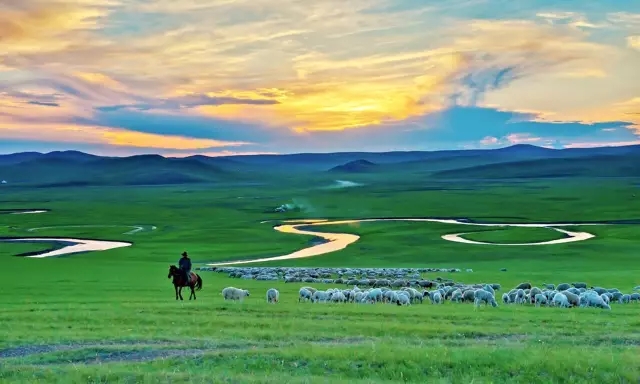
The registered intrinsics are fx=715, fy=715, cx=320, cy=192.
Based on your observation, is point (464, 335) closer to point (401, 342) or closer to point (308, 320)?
point (401, 342)

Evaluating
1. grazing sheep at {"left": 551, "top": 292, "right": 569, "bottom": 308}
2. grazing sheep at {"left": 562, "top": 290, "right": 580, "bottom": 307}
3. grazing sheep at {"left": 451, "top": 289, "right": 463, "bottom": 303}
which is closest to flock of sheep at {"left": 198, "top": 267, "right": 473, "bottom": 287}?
grazing sheep at {"left": 451, "top": 289, "right": 463, "bottom": 303}

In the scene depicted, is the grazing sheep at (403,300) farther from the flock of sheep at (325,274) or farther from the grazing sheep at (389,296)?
the flock of sheep at (325,274)

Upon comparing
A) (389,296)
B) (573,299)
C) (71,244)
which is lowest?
(71,244)

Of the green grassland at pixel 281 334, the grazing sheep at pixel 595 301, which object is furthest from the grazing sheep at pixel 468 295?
the grazing sheep at pixel 595 301

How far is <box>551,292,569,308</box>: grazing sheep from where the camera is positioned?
→ 2889 centimetres

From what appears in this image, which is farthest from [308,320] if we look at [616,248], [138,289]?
[616,248]

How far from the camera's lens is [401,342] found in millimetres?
19859

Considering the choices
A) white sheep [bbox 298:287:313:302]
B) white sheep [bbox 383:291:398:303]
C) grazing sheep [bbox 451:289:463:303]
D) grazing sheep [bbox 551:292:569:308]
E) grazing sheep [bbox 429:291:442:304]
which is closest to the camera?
grazing sheep [bbox 551:292:569:308]

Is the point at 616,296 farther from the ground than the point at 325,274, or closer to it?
farther from the ground

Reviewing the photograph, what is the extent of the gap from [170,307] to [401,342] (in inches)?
436

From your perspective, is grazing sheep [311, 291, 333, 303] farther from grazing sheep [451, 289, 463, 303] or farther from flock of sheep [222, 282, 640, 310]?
grazing sheep [451, 289, 463, 303]

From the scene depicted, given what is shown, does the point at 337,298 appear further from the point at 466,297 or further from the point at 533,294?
the point at 533,294

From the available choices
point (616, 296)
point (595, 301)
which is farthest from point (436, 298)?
point (616, 296)

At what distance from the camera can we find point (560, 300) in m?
29.1
